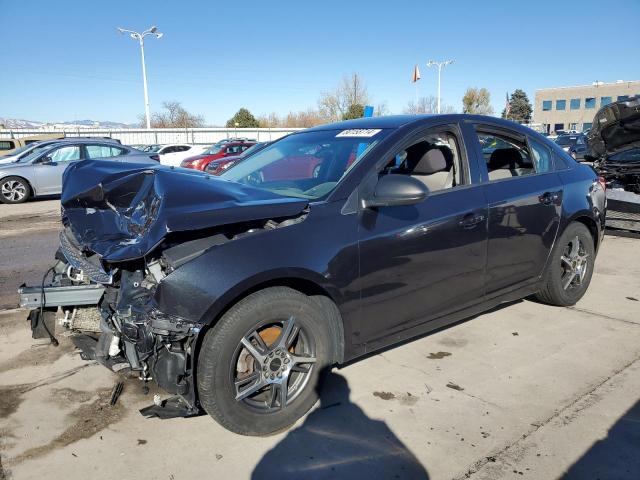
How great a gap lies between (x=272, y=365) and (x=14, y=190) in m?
13.1

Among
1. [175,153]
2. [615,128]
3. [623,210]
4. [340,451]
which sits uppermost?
[615,128]

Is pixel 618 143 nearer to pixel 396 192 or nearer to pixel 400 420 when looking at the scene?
pixel 396 192

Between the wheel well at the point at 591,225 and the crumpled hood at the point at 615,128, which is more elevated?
the crumpled hood at the point at 615,128

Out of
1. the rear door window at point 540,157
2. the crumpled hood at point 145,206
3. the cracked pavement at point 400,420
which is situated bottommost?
the cracked pavement at point 400,420

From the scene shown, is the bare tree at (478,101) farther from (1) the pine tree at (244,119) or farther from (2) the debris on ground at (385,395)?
(2) the debris on ground at (385,395)

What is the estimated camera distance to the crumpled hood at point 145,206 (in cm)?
243

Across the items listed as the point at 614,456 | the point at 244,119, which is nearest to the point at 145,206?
the point at 614,456

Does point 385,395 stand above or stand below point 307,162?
below

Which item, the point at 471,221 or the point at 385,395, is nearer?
the point at 385,395

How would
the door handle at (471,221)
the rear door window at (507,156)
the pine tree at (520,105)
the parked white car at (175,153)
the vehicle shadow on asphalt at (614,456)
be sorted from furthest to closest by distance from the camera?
the pine tree at (520,105) → the parked white car at (175,153) → the rear door window at (507,156) → the door handle at (471,221) → the vehicle shadow on asphalt at (614,456)

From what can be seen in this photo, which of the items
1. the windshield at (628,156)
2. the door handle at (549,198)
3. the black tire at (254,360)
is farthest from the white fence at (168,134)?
the black tire at (254,360)

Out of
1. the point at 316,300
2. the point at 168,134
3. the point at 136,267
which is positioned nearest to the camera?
the point at 136,267

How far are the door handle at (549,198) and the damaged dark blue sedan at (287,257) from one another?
6 centimetres

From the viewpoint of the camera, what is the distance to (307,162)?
3.62m
